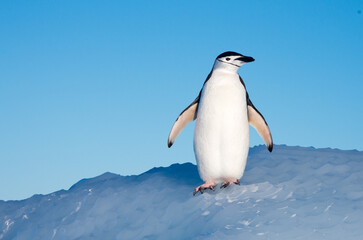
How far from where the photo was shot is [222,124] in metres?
4.54

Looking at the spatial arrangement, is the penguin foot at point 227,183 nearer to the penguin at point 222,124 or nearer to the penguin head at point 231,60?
the penguin at point 222,124

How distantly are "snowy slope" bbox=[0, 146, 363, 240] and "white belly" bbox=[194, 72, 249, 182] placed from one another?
0.92ft

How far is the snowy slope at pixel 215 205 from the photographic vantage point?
13.2 feet

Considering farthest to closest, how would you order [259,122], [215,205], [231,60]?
[259,122] → [231,60] → [215,205]

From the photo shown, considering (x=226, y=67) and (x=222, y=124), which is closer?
(x=222, y=124)

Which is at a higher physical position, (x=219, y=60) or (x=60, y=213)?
(x=219, y=60)

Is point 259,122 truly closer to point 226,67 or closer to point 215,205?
point 226,67

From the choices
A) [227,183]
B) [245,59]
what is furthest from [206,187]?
[245,59]

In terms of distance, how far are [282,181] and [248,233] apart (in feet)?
4.00

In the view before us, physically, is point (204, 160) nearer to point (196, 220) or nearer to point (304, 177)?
point (196, 220)

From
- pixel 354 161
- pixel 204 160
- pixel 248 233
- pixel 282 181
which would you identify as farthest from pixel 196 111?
pixel 354 161

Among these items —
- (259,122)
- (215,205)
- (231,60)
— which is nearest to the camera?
(215,205)

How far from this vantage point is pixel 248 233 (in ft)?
12.9

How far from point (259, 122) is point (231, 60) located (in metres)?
0.75
